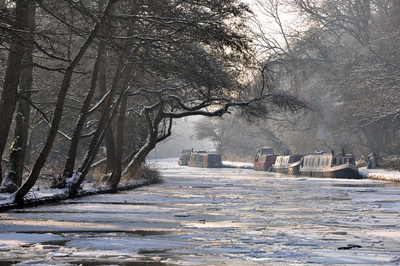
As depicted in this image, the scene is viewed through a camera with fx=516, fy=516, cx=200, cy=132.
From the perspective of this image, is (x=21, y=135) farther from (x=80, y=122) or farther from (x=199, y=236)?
(x=199, y=236)

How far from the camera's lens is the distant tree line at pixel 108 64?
11.9 meters

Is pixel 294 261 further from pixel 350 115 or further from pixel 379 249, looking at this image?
pixel 350 115

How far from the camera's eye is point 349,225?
937 centimetres

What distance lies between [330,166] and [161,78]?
71.3ft

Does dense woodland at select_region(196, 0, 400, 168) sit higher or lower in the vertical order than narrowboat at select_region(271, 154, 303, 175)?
higher

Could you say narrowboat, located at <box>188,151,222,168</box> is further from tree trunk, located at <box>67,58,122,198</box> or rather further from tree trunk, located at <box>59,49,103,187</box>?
tree trunk, located at <box>59,49,103,187</box>

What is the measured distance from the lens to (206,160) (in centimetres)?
6956

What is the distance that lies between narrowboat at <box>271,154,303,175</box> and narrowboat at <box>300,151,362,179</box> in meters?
0.96

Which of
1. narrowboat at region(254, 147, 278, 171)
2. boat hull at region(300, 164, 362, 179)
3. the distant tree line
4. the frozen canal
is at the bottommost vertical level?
the frozen canal

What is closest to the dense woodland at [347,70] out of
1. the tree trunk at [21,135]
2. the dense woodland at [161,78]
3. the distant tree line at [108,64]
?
the dense woodland at [161,78]

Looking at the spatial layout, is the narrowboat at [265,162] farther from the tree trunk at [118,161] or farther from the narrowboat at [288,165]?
the tree trunk at [118,161]

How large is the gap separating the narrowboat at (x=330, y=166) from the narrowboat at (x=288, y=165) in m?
0.96

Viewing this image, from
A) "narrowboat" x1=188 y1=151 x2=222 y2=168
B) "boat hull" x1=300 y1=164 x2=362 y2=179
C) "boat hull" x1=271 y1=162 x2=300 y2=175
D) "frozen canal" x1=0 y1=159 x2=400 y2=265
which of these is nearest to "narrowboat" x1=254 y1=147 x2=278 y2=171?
"boat hull" x1=271 y1=162 x2=300 y2=175

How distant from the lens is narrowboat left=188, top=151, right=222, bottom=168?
67.1 m
